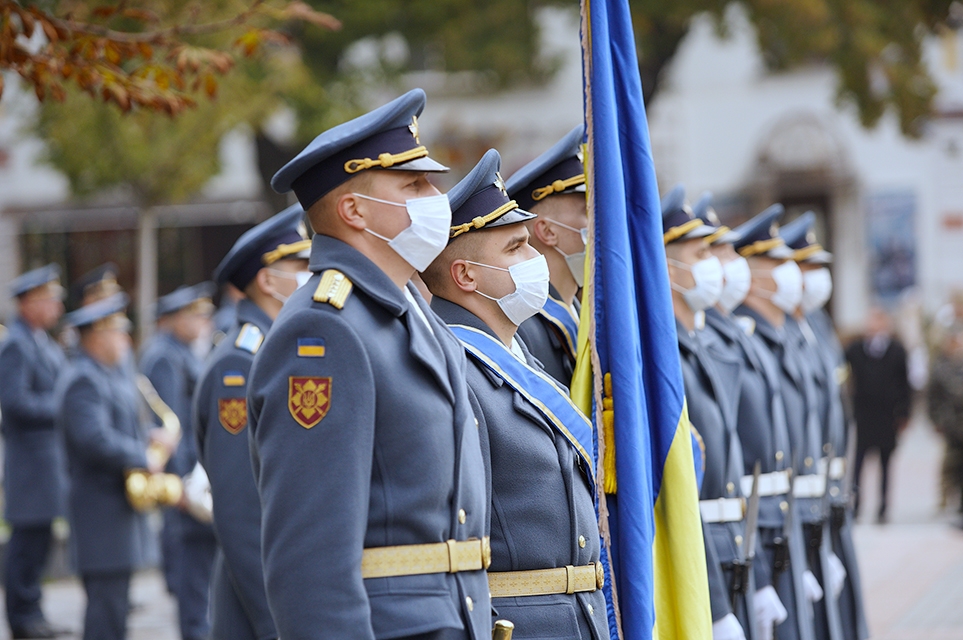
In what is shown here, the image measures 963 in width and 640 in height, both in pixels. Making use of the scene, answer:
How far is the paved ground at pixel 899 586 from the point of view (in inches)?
366

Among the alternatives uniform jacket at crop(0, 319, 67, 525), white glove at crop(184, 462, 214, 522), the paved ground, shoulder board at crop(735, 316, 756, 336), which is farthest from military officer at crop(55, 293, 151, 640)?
shoulder board at crop(735, 316, 756, 336)

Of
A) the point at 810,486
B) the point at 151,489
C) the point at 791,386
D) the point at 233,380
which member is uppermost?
the point at 233,380

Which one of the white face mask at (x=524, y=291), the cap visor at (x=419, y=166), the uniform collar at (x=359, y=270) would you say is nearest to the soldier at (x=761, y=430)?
the white face mask at (x=524, y=291)

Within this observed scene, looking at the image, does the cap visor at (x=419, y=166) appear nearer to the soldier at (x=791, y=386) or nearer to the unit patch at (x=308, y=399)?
the unit patch at (x=308, y=399)

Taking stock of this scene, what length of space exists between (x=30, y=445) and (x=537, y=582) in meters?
6.99

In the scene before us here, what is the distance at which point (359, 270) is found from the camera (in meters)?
3.31

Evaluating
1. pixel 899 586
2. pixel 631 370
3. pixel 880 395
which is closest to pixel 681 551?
pixel 631 370

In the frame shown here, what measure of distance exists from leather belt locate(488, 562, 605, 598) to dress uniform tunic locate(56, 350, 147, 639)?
4591mm

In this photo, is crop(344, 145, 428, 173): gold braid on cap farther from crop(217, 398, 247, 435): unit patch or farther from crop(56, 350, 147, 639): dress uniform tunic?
crop(56, 350, 147, 639): dress uniform tunic

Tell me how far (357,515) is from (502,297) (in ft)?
3.71

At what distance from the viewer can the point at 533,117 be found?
24.9 m

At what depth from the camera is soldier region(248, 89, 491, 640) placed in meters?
3.00

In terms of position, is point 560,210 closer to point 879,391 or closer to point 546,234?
point 546,234

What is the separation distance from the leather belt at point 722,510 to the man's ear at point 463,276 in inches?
72.3
